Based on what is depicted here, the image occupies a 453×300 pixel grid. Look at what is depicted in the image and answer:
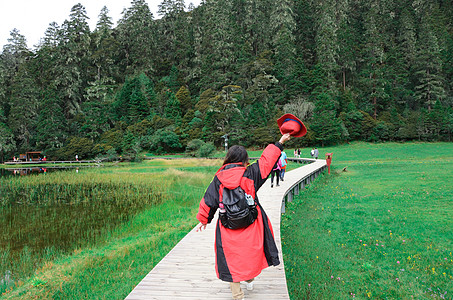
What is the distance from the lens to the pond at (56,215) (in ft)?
20.5

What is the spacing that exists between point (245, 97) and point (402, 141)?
23.1 meters

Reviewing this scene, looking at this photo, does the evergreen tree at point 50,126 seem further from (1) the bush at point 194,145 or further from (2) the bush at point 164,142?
(1) the bush at point 194,145

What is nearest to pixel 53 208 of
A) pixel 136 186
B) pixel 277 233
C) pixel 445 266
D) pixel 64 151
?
pixel 136 186

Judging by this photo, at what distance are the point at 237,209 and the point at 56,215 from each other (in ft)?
31.7

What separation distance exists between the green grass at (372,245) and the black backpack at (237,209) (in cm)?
203

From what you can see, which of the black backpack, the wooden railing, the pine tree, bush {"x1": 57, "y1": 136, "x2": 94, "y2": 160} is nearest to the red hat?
the black backpack

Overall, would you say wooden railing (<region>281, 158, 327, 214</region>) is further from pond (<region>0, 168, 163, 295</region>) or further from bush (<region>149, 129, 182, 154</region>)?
bush (<region>149, 129, 182, 154</region>)

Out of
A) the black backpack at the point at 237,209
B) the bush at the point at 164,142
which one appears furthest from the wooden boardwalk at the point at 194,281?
the bush at the point at 164,142

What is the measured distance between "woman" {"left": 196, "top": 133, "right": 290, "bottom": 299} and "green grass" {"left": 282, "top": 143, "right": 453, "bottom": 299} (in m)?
1.63

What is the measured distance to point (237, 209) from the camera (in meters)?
2.72

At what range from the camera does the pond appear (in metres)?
6.25

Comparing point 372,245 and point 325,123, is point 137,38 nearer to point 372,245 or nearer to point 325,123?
point 325,123

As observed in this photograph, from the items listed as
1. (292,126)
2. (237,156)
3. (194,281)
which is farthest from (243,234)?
(194,281)

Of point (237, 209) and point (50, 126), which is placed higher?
point (50, 126)
